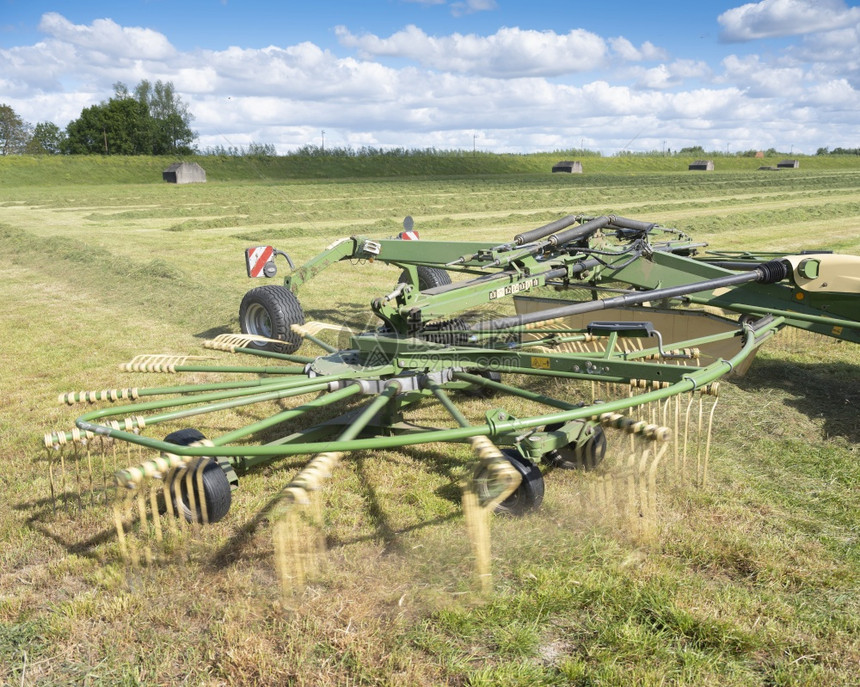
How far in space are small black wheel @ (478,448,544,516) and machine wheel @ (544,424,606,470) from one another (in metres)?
0.35

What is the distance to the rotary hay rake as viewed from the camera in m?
3.18

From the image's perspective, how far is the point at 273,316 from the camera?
710 cm

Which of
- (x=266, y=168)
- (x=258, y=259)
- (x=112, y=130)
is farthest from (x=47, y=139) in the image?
(x=258, y=259)

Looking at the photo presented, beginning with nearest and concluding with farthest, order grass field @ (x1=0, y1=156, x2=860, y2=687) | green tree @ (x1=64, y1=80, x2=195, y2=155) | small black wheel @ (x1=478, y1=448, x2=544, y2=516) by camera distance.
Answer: grass field @ (x1=0, y1=156, x2=860, y2=687), small black wheel @ (x1=478, y1=448, x2=544, y2=516), green tree @ (x1=64, y1=80, x2=195, y2=155)

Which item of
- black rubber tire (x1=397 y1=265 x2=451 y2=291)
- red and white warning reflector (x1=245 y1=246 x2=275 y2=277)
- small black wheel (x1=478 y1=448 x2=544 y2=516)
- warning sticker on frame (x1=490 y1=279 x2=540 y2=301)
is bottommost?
small black wheel (x1=478 y1=448 x2=544 y2=516)

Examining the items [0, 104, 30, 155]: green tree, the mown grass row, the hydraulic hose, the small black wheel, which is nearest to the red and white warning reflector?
the hydraulic hose

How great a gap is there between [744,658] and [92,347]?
729cm

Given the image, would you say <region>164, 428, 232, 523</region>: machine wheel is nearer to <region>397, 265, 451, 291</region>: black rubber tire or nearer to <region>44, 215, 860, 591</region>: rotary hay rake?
<region>44, 215, 860, 591</region>: rotary hay rake

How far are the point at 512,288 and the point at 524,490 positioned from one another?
2009mm

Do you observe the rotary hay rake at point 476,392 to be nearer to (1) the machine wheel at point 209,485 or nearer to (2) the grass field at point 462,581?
(1) the machine wheel at point 209,485

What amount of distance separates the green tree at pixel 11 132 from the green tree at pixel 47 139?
9.09 meters

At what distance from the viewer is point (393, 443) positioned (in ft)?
9.78

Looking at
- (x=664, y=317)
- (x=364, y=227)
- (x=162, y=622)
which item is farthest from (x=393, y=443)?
(x=364, y=227)

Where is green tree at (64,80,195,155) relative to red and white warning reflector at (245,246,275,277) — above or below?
above
